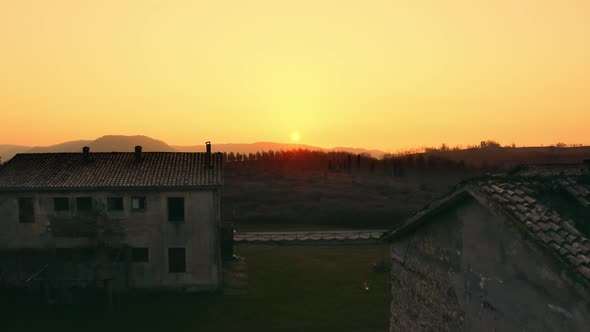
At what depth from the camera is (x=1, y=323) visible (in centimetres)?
2308

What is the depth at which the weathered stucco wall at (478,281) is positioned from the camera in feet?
24.7

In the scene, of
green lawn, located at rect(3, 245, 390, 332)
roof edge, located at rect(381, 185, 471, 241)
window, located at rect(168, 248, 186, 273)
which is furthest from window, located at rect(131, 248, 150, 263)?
roof edge, located at rect(381, 185, 471, 241)

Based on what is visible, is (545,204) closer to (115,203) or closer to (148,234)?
(148,234)

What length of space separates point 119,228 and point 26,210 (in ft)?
17.1

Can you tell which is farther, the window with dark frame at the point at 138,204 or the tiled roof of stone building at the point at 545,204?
the window with dark frame at the point at 138,204

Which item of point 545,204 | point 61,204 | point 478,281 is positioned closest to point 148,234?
point 61,204

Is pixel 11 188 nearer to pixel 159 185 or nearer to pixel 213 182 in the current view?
pixel 159 185

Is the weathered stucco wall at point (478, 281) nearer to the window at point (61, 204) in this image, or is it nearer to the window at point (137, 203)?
the window at point (137, 203)

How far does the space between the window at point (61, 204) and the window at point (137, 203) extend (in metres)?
3.48

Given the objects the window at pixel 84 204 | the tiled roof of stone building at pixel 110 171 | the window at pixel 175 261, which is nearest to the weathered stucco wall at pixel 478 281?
the tiled roof of stone building at pixel 110 171

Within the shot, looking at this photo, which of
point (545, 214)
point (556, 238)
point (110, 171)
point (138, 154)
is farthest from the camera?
point (138, 154)

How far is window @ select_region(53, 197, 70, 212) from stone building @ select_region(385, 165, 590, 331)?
21.3 m

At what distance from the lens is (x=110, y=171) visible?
28859 millimetres

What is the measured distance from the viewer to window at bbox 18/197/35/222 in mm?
27344
